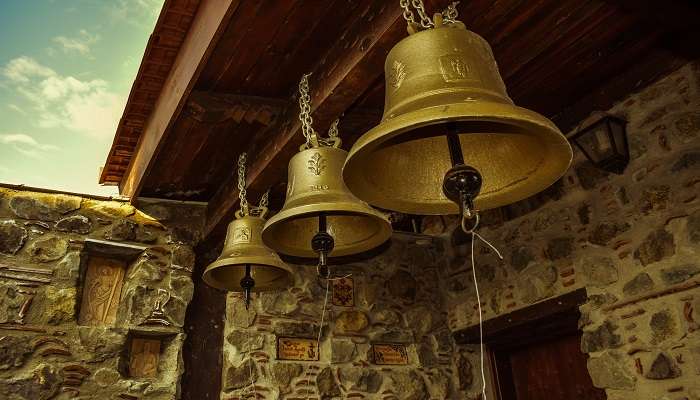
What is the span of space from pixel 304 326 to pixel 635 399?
1923mm

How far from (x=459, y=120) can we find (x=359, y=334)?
2.73 metres

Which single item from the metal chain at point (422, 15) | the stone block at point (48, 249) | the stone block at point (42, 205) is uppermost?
the stone block at point (42, 205)

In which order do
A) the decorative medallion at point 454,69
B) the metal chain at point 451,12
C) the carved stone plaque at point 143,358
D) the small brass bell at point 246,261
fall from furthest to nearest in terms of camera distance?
the carved stone plaque at point 143,358 < the small brass bell at point 246,261 < the metal chain at point 451,12 < the decorative medallion at point 454,69

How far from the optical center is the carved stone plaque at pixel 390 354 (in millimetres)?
3635

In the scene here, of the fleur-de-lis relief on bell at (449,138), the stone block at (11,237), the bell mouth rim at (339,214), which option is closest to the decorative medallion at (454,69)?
the fleur-de-lis relief on bell at (449,138)

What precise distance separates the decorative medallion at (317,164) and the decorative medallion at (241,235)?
70cm

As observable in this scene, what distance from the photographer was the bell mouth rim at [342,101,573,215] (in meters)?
1.14

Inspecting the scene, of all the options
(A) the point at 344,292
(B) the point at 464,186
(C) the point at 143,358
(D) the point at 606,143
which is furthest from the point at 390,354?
(B) the point at 464,186

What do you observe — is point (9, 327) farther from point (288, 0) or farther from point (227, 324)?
point (288, 0)

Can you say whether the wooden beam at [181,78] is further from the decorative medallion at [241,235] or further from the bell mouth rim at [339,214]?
the bell mouth rim at [339,214]

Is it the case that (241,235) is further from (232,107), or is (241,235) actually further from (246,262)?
(232,107)

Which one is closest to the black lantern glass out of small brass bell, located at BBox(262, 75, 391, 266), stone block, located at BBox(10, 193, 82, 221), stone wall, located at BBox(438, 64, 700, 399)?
stone wall, located at BBox(438, 64, 700, 399)

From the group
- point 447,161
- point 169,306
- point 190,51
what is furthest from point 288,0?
point 169,306

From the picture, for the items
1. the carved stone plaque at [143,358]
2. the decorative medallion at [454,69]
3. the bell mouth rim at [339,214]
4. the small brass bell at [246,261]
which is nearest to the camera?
the decorative medallion at [454,69]
